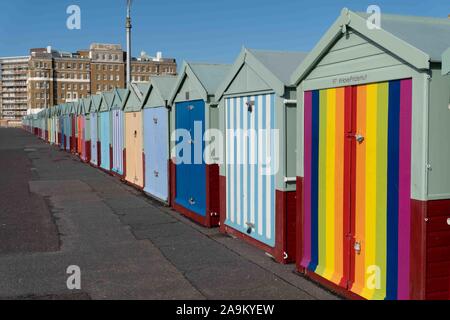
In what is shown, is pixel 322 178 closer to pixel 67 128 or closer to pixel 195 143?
pixel 195 143

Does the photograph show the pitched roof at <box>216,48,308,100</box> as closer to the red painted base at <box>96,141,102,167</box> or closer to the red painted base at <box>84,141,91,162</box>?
the red painted base at <box>96,141,102,167</box>

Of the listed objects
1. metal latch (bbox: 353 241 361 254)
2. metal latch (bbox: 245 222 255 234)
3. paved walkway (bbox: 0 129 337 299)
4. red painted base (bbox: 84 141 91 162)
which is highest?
red painted base (bbox: 84 141 91 162)

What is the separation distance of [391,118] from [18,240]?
6016mm

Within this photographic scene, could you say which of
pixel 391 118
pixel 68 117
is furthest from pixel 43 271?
pixel 68 117

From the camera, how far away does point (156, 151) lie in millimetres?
12320

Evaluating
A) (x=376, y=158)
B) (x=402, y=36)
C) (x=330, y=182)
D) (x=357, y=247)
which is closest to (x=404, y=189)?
(x=376, y=158)

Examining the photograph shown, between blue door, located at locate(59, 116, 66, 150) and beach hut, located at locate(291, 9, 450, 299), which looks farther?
blue door, located at locate(59, 116, 66, 150)

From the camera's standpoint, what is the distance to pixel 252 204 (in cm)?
768

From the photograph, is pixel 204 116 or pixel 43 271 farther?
pixel 204 116

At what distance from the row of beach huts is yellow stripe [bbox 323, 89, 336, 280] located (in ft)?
0.07

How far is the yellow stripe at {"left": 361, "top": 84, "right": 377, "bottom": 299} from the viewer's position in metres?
4.98

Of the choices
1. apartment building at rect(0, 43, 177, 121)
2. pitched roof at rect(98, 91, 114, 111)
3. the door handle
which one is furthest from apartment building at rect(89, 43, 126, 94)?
the door handle

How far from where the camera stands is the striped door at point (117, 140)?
640 inches
